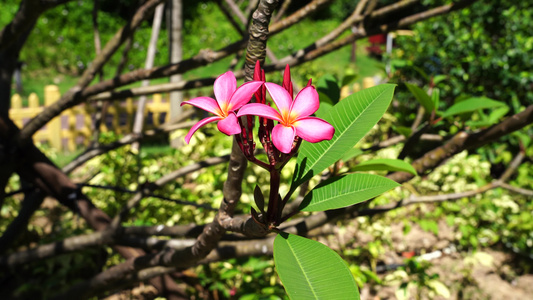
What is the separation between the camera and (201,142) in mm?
3086

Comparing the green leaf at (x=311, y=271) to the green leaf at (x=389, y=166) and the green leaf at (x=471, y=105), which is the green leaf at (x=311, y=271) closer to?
the green leaf at (x=389, y=166)

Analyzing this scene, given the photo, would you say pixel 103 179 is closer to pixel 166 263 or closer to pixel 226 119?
pixel 166 263

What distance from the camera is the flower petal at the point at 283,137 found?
465 mm

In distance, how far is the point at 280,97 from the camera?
51 centimetres

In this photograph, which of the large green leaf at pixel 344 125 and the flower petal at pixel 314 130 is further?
the large green leaf at pixel 344 125

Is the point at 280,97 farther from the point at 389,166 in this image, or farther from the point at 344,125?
the point at 389,166

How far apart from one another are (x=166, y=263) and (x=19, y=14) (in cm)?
87

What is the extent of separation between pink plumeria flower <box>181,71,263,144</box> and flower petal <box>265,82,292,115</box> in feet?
0.05

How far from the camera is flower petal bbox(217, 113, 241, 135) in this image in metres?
0.46

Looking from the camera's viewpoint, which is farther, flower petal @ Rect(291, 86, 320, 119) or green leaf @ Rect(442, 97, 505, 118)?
green leaf @ Rect(442, 97, 505, 118)

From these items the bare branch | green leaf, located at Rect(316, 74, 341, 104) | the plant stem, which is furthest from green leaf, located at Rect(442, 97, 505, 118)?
the bare branch

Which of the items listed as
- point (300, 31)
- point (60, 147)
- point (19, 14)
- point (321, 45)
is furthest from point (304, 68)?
point (300, 31)

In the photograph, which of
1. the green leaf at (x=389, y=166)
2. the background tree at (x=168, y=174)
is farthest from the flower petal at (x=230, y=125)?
the green leaf at (x=389, y=166)

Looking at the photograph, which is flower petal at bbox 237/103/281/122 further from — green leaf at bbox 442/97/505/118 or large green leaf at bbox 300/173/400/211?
green leaf at bbox 442/97/505/118
